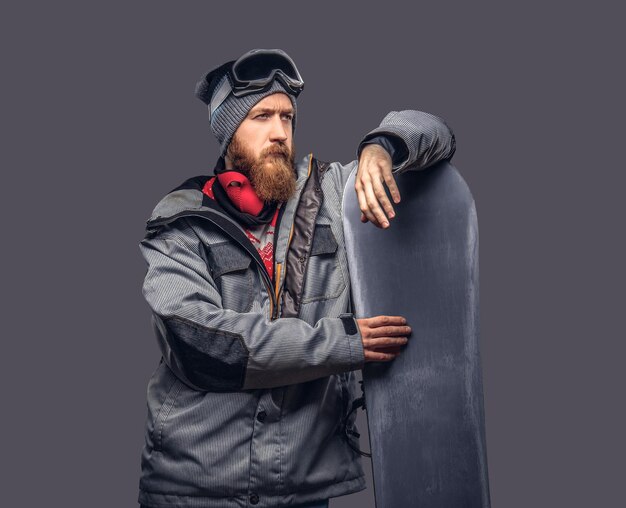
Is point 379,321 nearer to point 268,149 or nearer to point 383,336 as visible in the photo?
point 383,336

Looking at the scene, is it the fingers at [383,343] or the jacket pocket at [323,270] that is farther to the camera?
the jacket pocket at [323,270]

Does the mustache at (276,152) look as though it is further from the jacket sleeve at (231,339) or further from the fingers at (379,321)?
the fingers at (379,321)

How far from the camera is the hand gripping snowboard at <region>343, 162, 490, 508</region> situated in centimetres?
450

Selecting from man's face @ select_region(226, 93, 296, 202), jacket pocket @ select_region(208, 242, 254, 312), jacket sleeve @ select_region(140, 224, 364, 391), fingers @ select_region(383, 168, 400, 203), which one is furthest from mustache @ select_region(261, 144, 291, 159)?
fingers @ select_region(383, 168, 400, 203)

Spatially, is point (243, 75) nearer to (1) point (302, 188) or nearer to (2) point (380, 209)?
(1) point (302, 188)

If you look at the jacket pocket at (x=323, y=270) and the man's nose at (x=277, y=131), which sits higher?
the man's nose at (x=277, y=131)

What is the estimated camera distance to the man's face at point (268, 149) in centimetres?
479

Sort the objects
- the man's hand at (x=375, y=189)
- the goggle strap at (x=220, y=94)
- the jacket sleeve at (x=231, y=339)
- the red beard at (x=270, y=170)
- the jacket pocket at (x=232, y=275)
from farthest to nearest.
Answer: the goggle strap at (x=220, y=94) → the red beard at (x=270, y=170) → the jacket pocket at (x=232, y=275) → the jacket sleeve at (x=231, y=339) → the man's hand at (x=375, y=189)

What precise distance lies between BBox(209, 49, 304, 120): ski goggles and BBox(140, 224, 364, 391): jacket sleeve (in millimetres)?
689

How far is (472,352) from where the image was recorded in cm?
450

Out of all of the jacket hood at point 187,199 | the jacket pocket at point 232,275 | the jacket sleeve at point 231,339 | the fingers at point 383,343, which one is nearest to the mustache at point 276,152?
the jacket hood at point 187,199

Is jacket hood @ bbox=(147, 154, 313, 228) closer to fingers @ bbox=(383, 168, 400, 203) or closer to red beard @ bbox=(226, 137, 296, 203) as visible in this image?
red beard @ bbox=(226, 137, 296, 203)

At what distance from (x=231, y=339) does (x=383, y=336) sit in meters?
0.53

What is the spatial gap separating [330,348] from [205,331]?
1.44ft
